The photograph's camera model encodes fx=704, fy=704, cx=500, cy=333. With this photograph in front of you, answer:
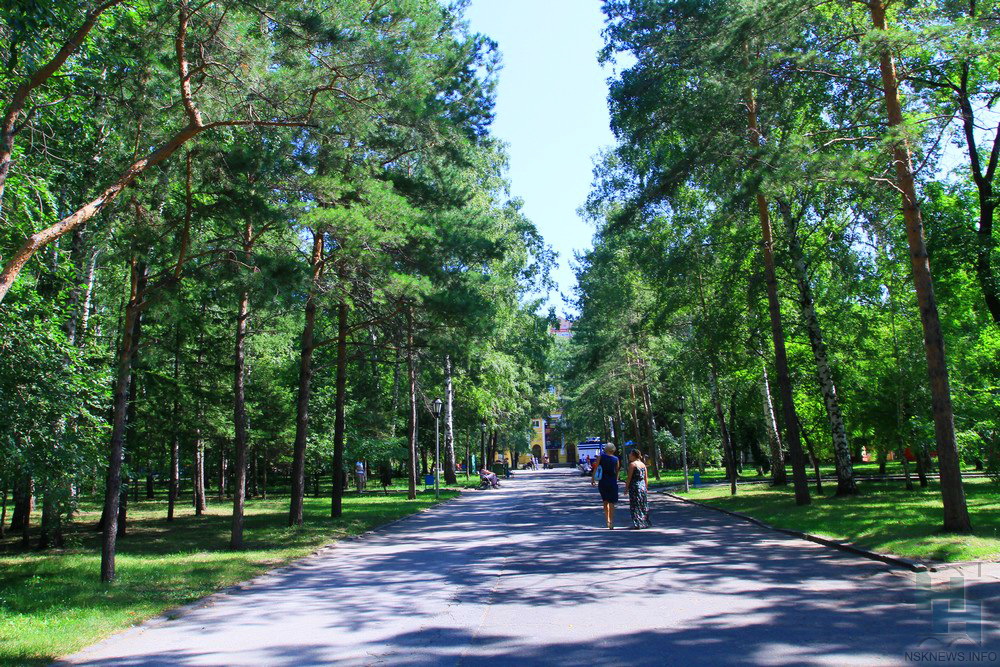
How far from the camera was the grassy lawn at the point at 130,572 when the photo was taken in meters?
6.88

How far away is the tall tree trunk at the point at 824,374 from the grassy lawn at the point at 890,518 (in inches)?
26.8

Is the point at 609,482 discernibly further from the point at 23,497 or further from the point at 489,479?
the point at 489,479

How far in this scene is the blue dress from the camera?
600 inches

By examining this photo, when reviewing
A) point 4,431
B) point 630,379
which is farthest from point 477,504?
point 4,431

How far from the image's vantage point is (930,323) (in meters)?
11.2

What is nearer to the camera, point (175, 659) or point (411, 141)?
point (175, 659)

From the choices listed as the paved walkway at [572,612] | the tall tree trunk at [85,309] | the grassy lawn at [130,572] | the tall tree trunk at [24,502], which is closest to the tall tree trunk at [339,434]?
the grassy lawn at [130,572]

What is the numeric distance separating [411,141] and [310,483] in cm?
3313

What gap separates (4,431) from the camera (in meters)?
10.2

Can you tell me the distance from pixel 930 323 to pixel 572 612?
26.3 ft

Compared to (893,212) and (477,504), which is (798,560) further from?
(477,504)

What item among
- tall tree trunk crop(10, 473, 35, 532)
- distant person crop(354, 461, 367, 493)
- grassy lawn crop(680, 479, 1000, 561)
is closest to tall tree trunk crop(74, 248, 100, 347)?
tall tree trunk crop(10, 473, 35, 532)

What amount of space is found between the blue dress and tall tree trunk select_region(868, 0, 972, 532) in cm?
631

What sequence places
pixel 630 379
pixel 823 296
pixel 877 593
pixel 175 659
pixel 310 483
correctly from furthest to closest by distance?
pixel 310 483
pixel 630 379
pixel 823 296
pixel 877 593
pixel 175 659
